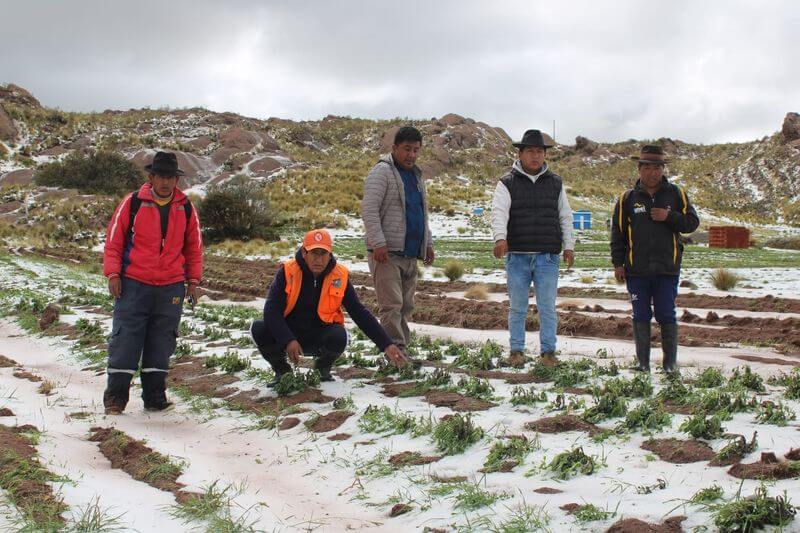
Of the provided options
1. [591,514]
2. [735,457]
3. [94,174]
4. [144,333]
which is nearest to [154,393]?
[144,333]

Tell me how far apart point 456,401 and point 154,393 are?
2.30 meters

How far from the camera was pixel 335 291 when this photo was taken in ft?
18.3

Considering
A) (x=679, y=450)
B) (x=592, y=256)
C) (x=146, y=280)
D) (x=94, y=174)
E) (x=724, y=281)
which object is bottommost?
(x=679, y=450)

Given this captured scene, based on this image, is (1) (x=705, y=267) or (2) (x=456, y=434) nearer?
(2) (x=456, y=434)

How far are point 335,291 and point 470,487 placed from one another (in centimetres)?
261

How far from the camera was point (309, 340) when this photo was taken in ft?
18.6

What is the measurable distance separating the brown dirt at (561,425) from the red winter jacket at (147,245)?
3.01 m

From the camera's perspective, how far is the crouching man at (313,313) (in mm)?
5387

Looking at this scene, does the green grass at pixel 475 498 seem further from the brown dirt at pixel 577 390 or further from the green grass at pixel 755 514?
the brown dirt at pixel 577 390

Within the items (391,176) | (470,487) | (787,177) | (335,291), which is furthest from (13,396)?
(787,177)

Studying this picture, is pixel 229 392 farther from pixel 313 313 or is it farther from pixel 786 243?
pixel 786 243

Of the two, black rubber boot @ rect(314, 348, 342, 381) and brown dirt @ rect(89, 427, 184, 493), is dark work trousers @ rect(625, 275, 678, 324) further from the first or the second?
brown dirt @ rect(89, 427, 184, 493)

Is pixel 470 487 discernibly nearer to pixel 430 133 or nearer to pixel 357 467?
pixel 357 467

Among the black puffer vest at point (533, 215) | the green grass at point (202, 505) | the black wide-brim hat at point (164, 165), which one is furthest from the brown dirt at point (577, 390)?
the black wide-brim hat at point (164, 165)
